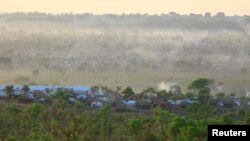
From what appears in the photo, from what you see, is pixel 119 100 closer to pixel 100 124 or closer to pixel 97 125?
pixel 100 124

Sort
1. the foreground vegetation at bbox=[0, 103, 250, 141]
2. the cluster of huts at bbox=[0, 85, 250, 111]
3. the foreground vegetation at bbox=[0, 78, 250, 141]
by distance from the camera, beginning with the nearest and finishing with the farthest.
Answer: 1. the foreground vegetation at bbox=[0, 103, 250, 141]
2. the foreground vegetation at bbox=[0, 78, 250, 141]
3. the cluster of huts at bbox=[0, 85, 250, 111]

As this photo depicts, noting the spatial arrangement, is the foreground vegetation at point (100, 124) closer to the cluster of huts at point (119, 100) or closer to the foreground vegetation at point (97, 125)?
the foreground vegetation at point (97, 125)

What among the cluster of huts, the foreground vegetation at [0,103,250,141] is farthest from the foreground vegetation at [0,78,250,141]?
the cluster of huts

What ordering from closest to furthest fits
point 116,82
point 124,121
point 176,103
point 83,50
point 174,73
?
point 124,121 → point 176,103 → point 116,82 → point 174,73 → point 83,50

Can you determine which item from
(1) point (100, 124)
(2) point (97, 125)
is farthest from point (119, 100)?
(2) point (97, 125)

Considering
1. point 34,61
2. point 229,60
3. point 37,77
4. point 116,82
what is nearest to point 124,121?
point 116,82

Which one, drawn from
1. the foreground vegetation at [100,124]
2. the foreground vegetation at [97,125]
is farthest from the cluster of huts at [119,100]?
the foreground vegetation at [97,125]

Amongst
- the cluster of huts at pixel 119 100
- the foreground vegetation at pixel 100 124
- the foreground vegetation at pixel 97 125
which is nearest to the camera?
the foreground vegetation at pixel 97 125

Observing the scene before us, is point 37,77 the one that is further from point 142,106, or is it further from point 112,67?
point 142,106

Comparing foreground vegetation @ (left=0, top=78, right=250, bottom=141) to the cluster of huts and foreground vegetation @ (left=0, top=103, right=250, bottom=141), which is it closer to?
foreground vegetation @ (left=0, top=103, right=250, bottom=141)

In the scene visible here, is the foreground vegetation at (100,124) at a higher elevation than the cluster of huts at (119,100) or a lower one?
lower

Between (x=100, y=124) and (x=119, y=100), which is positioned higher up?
(x=119, y=100)
